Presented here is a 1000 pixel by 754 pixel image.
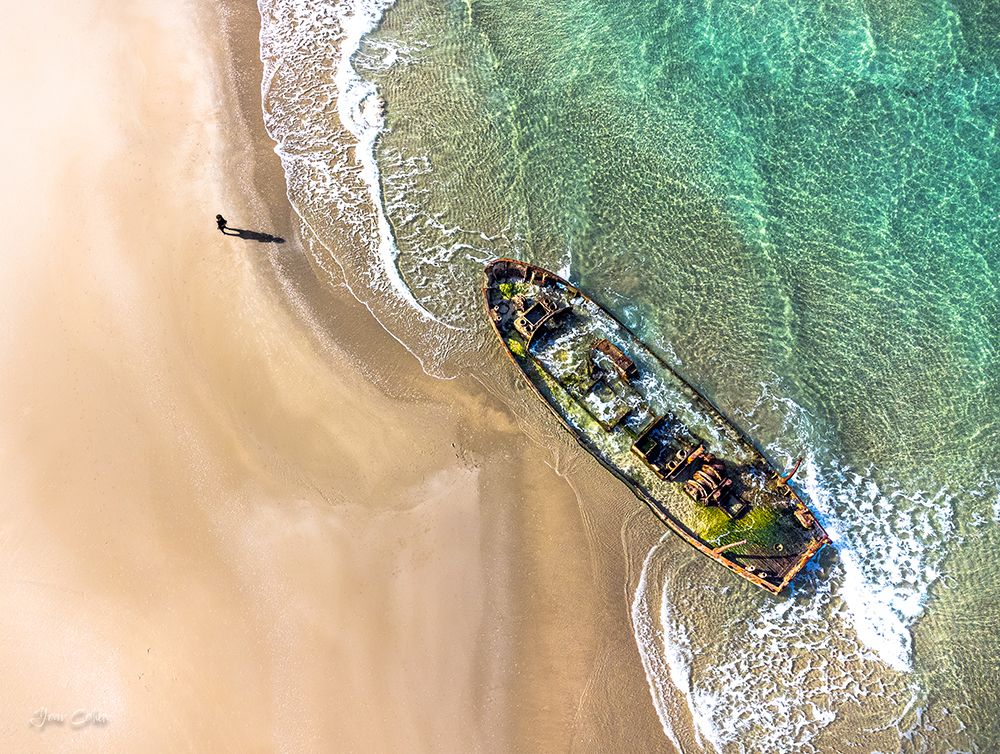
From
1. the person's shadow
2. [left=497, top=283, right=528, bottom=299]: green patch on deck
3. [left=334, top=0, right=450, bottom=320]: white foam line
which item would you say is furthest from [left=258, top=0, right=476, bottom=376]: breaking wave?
[left=497, top=283, right=528, bottom=299]: green patch on deck

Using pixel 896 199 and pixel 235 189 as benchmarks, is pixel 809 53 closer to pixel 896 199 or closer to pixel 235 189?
pixel 896 199

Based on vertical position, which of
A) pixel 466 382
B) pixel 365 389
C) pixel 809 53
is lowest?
pixel 365 389

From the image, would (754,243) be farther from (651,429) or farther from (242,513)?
(242,513)

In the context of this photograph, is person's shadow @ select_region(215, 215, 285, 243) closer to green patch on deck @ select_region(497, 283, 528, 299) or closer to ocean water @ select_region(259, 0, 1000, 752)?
ocean water @ select_region(259, 0, 1000, 752)

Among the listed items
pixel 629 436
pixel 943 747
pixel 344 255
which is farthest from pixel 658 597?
pixel 344 255

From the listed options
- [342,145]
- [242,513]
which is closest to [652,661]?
[242,513]

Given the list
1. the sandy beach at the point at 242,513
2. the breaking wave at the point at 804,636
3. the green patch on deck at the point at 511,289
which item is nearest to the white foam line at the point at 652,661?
the breaking wave at the point at 804,636

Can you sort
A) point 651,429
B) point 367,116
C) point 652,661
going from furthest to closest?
1. point 367,116
2. point 651,429
3. point 652,661
